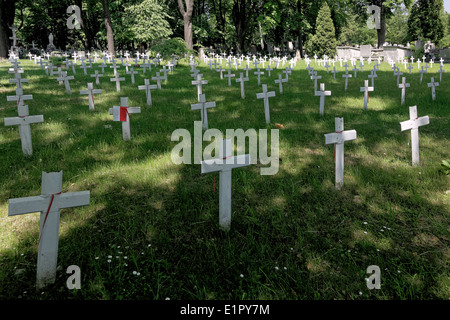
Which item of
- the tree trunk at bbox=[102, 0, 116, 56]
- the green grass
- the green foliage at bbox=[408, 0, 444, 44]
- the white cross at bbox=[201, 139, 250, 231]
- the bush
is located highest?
the green foliage at bbox=[408, 0, 444, 44]

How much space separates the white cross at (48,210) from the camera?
229 cm

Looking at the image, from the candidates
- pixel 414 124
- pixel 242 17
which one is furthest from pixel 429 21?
pixel 414 124

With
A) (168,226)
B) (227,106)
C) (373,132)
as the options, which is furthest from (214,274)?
(227,106)

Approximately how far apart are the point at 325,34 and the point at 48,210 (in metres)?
34.0

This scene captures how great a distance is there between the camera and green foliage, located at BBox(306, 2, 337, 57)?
31297 mm

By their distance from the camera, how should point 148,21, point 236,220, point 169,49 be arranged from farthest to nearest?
point 148,21
point 169,49
point 236,220

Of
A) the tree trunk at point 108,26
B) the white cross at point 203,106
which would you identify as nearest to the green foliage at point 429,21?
the tree trunk at point 108,26

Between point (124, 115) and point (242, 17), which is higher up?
point (242, 17)

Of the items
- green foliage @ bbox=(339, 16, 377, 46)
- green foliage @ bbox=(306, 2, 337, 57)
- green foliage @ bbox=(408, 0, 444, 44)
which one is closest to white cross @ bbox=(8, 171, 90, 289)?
green foliage @ bbox=(306, 2, 337, 57)

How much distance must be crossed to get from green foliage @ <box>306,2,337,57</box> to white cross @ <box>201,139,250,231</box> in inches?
1274

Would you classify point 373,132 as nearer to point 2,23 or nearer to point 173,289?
point 173,289

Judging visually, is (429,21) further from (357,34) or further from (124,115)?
(124,115)

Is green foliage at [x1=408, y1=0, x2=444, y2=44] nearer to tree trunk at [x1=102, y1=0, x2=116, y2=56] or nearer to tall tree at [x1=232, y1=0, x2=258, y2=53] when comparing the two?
tall tree at [x1=232, y1=0, x2=258, y2=53]

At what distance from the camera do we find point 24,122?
15.6 ft
